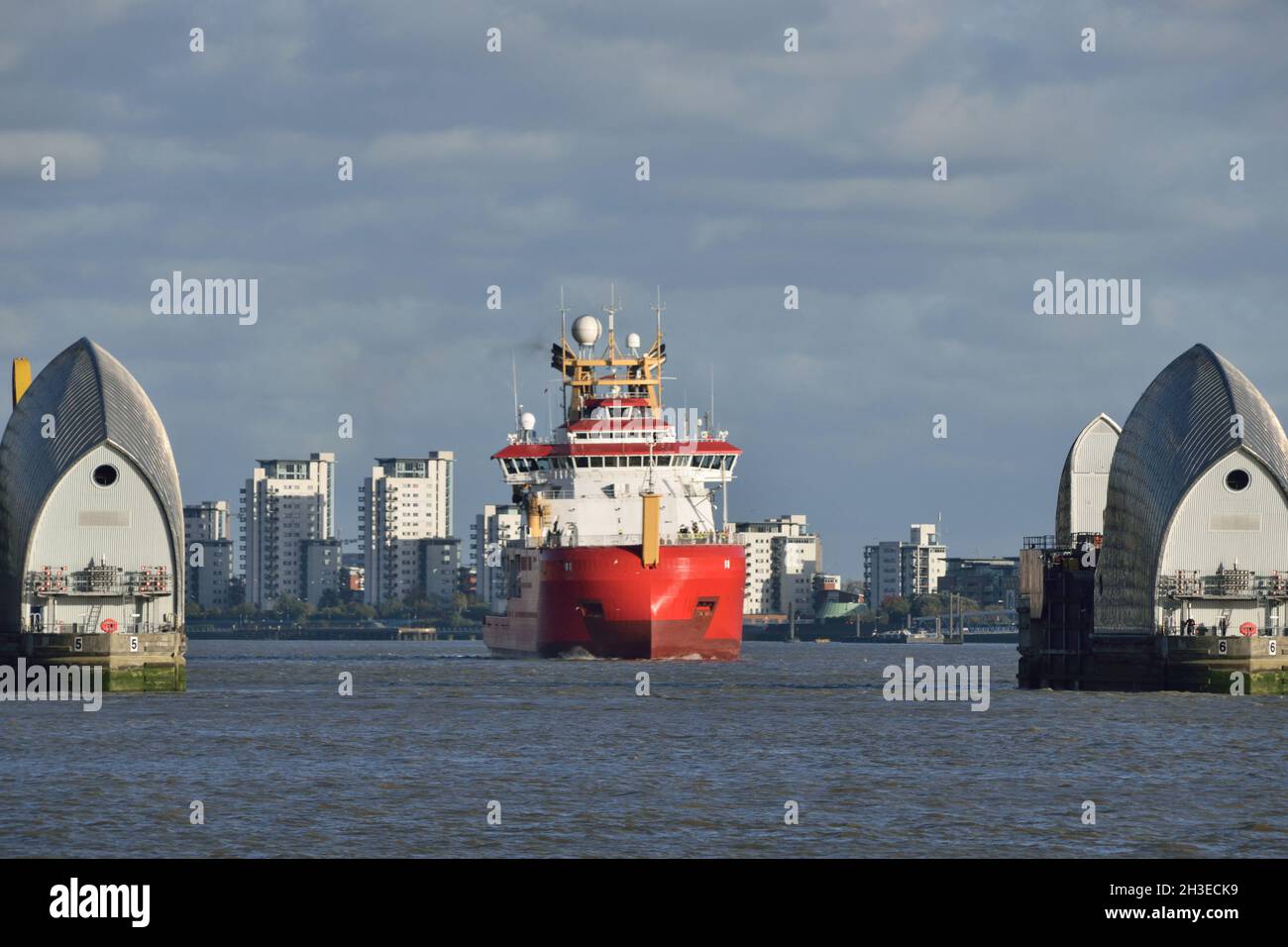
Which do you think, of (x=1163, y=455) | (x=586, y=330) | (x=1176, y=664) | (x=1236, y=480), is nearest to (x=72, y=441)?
(x=1163, y=455)

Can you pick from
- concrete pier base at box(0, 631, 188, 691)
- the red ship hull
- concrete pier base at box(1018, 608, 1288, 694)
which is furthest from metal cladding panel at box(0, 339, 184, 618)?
the red ship hull

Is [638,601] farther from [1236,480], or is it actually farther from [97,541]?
[1236,480]

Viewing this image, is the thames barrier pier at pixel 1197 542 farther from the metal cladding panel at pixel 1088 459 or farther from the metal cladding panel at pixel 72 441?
the metal cladding panel at pixel 72 441

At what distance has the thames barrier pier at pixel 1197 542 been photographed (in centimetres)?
7031

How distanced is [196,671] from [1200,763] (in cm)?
6772

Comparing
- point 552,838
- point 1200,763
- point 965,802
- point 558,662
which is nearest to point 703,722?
point 1200,763

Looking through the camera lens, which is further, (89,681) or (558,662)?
(558,662)

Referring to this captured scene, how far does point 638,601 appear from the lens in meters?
105

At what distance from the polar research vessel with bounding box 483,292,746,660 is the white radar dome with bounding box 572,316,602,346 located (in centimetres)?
8

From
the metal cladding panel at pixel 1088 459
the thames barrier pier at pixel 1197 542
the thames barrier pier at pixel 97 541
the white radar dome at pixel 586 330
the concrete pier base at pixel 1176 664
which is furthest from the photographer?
the white radar dome at pixel 586 330

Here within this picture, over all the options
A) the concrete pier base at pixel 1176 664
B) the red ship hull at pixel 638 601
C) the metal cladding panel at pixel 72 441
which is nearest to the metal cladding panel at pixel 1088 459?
the concrete pier base at pixel 1176 664

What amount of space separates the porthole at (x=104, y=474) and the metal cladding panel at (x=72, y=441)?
90 cm
